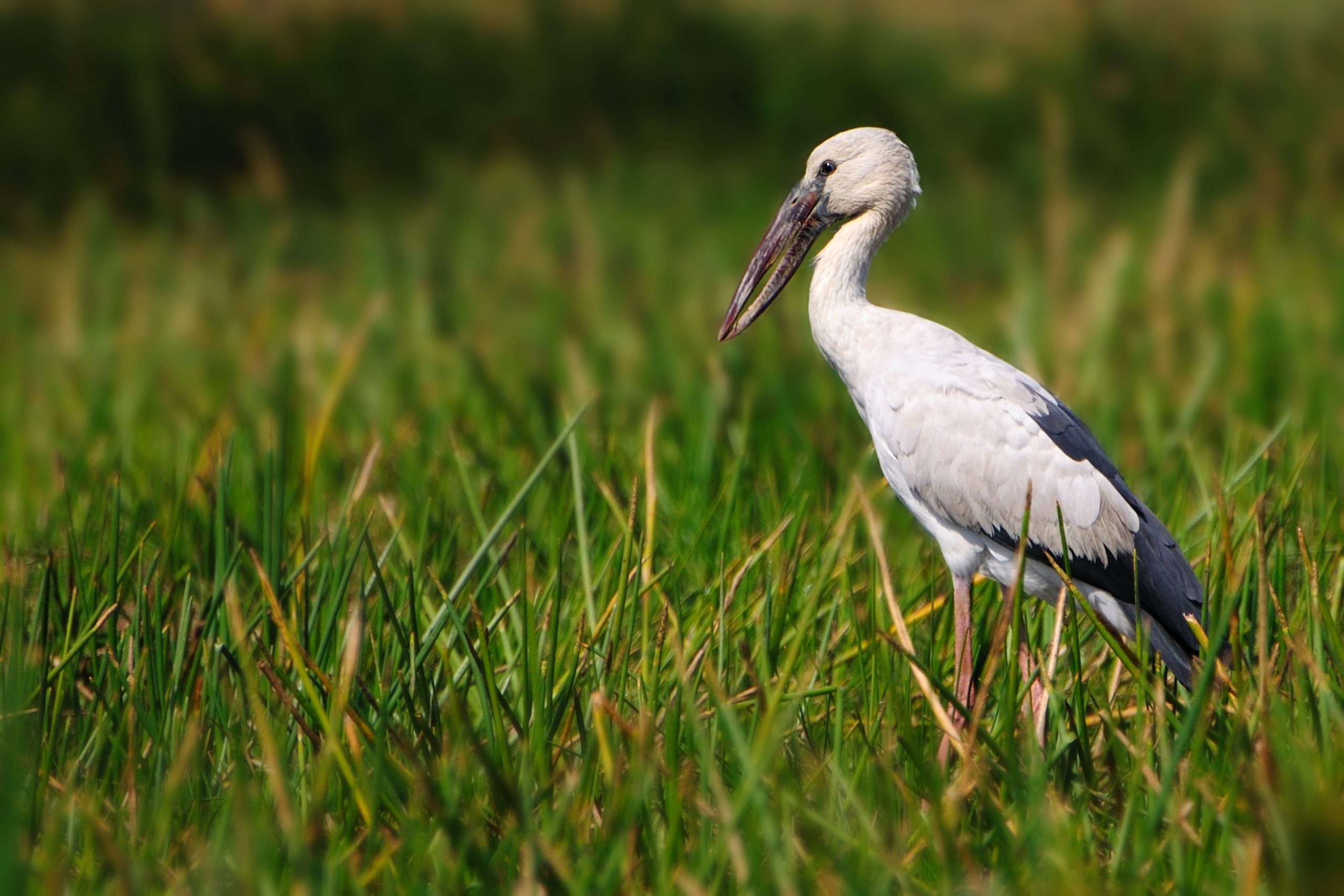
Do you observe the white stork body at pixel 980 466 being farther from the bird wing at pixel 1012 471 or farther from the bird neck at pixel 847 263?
the bird neck at pixel 847 263

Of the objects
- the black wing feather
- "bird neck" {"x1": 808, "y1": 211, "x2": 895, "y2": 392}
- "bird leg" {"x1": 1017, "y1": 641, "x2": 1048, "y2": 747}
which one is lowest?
"bird leg" {"x1": 1017, "y1": 641, "x2": 1048, "y2": 747}

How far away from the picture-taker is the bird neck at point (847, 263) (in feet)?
9.51

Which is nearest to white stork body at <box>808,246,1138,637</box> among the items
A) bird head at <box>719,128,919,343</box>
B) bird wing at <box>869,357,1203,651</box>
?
bird wing at <box>869,357,1203,651</box>

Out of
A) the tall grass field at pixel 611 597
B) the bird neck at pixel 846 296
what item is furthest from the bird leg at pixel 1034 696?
the bird neck at pixel 846 296

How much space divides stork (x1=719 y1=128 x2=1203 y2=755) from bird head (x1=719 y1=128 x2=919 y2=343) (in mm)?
255

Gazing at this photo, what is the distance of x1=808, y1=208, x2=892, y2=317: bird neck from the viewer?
290cm

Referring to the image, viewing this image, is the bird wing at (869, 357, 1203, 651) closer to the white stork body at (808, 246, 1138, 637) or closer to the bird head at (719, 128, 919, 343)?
the white stork body at (808, 246, 1138, 637)

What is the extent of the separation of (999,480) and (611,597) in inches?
31.1

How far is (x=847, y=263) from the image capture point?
115 inches

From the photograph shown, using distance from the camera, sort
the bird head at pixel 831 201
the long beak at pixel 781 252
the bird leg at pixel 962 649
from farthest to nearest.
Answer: the long beak at pixel 781 252
the bird head at pixel 831 201
the bird leg at pixel 962 649

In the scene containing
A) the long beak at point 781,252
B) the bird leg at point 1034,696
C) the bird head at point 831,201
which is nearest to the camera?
the bird leg at point 1034,696

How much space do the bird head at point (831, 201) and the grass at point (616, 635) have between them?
38cm

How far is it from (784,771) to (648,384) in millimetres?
3144

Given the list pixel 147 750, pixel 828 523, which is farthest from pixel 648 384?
pixel 147 750
